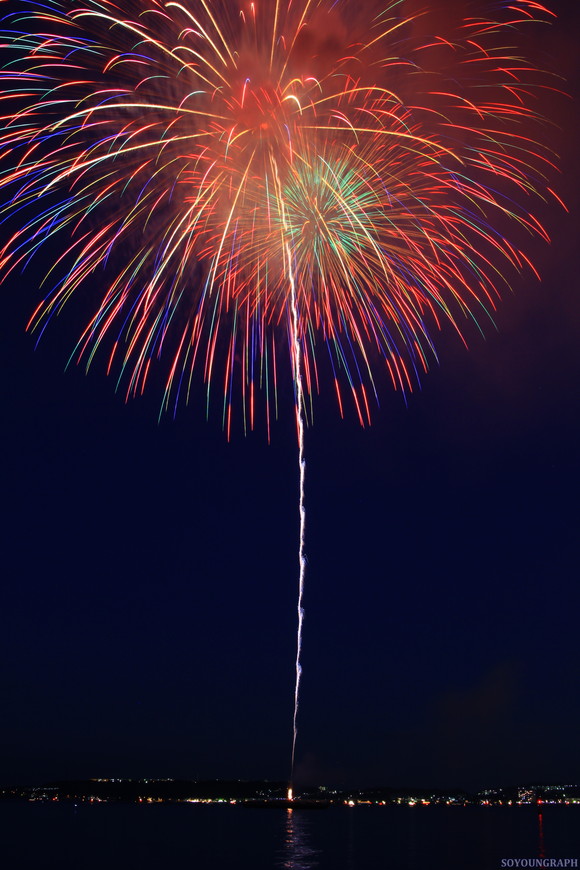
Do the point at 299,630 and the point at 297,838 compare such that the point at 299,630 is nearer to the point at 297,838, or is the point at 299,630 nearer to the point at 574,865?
the point at 574,865

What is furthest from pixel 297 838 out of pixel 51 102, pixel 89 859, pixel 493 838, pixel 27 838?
pixel 51 102

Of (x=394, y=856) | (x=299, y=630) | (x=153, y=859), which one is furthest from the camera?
(x=394, y=856)

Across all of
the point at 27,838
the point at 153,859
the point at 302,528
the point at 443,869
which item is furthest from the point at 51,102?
the point at 27,838

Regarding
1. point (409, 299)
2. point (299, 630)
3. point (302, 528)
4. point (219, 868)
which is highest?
point (409, 299)

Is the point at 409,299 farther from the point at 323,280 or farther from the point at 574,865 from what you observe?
the point at 574,865

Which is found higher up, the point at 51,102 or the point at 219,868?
the point at 51,102

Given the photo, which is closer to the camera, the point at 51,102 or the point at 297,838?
the point at 51,102

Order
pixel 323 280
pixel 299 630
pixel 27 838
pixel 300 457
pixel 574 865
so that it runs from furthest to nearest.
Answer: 1. pixel 27 838
2. pixel 574 865
3. pixel 299 630
4. pixel 300 457
5. pixel 323 280

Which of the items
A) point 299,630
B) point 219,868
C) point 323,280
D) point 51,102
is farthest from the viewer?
point 219,868

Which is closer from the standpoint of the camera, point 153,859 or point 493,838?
point 153,859
